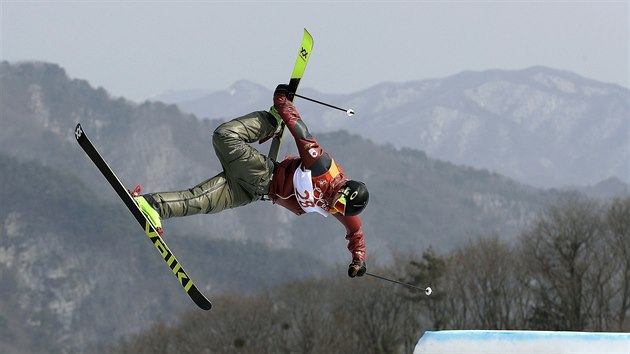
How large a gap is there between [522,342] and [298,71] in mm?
3868

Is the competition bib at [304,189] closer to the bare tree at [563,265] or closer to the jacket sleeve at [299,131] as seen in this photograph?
the jacket sleeve at [299,131]

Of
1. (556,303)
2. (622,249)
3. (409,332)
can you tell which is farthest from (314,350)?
(622,249)

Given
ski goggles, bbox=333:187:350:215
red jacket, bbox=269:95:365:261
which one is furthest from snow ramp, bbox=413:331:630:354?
red jacket, bbox=269:95:365:261

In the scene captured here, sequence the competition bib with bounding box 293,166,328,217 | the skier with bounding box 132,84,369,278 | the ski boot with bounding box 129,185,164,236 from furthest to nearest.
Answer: the competition bib with bounding box 293,166,328,217 → the skier with bounding box 132,84,369,278 → the ski boot with bounding box 129,185,164,236

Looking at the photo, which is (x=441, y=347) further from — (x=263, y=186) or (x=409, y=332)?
(x=409, y=332)

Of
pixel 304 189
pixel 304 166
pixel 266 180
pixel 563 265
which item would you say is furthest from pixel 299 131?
pixel 563 265

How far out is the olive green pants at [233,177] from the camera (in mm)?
10078

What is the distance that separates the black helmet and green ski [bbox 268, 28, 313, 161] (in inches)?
37.2

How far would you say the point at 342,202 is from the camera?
1034cm

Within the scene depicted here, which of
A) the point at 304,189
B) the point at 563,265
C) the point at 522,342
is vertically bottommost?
the point at 563,265

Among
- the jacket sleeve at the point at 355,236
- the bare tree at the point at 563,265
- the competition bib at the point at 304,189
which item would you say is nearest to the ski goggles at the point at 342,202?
the competition bib at the point at 304,189

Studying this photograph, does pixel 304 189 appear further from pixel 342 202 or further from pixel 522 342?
pixel 522 342

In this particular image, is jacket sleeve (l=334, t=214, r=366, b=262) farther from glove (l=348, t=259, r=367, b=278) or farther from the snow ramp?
the snow ramp

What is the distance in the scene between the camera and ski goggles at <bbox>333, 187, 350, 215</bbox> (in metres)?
A: 10.3
